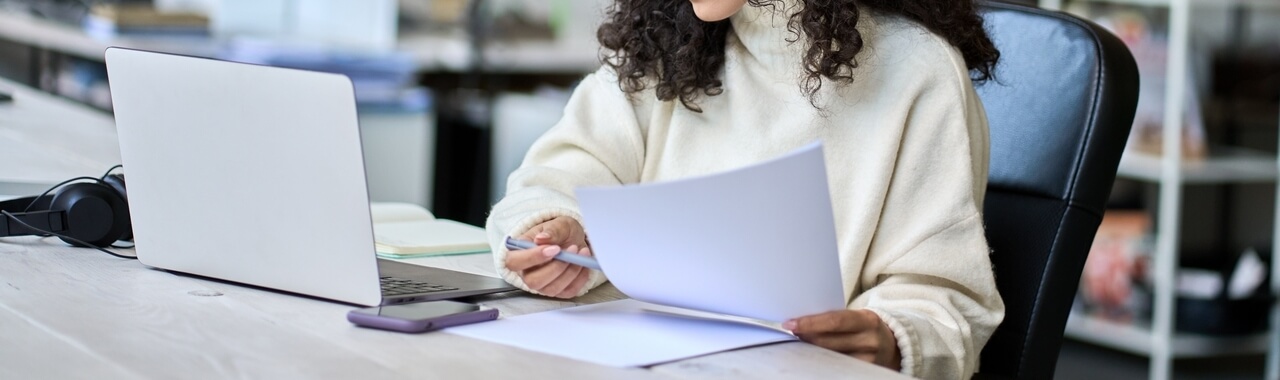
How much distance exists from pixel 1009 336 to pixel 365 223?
0.58 meters

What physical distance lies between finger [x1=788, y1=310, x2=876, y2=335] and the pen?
15cm

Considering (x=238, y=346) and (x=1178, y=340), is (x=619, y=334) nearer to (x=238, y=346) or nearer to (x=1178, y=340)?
(x=238, y=346)

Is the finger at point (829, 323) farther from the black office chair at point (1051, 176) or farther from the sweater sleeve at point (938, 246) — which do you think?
the black office chair at point (1051, 176)

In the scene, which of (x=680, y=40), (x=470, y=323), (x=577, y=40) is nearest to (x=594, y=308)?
(x=470, y=323)

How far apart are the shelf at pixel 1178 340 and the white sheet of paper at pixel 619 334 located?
1960 mm

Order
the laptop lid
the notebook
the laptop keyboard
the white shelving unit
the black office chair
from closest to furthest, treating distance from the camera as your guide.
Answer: the laptop lid → the laptop keyboard → the black office chair → the notebook → the white shelving unit

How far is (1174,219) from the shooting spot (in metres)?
2.70

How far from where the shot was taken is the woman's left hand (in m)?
0.96

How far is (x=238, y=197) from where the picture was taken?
3.26 feet

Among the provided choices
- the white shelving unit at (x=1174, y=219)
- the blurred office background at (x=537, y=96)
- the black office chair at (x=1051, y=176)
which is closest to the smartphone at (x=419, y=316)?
the black office chair at (x=1051, y=176)

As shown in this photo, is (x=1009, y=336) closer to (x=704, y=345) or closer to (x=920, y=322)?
(x=920, y=322)

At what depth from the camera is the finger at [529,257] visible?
1057 mm

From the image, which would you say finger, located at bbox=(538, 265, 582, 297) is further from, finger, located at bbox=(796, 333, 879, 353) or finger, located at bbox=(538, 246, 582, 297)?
finger, located at bbox=(796, 333, 879, 353)

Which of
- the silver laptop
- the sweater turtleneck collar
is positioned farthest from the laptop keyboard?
the sweater turtleneck collar
